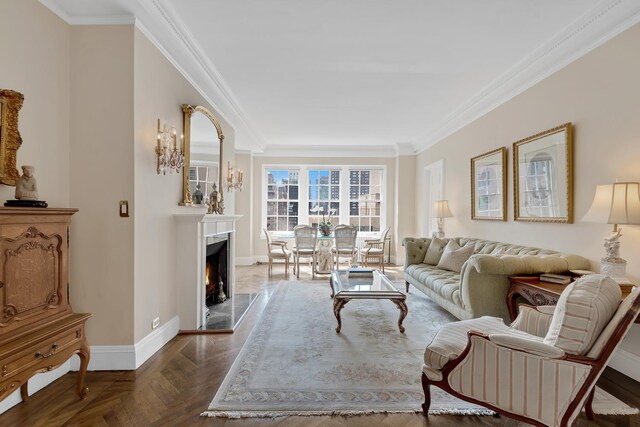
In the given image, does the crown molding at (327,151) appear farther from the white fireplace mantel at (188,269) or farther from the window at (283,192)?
the white fireplace mantel at (188,269)

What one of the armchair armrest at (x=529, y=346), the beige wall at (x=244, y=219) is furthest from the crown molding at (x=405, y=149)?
the armchair armrest at (x=529, y=346)

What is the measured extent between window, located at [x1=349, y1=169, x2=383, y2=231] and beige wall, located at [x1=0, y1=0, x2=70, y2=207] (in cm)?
650

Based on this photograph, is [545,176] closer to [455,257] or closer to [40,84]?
[455,257]

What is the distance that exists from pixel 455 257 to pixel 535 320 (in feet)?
7.07

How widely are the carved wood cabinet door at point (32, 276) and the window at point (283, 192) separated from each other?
625 cm

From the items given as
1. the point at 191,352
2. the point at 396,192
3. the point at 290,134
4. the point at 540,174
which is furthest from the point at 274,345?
the point at 396,192

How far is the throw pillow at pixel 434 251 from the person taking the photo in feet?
16.2

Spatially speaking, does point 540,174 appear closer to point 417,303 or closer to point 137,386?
point 417,303

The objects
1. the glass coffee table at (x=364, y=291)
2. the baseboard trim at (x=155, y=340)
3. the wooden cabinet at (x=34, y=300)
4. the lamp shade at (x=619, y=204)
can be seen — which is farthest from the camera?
the glass coffee table at (x=364, y=291)

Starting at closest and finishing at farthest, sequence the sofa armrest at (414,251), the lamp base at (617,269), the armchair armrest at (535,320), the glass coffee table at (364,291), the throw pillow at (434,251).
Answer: the armchair armrest at (535,320), the lamp base at (617,269), the glass coffee table at (364,291), the throw pillow at (434,251), the sofa armrest at (414,251)

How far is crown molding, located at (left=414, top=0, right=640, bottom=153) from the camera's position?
8.46 feet

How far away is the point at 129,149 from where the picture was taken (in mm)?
2592

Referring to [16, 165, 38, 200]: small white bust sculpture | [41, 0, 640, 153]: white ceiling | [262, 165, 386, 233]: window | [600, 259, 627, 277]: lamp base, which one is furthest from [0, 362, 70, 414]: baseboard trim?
[262, 165, 386, 233]: window

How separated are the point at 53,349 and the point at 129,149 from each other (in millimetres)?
1478
